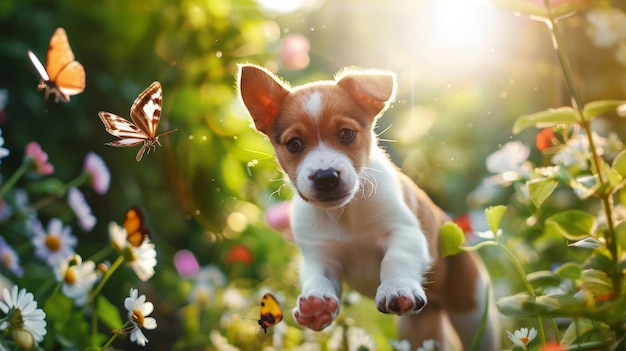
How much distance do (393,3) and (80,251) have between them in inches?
28.2

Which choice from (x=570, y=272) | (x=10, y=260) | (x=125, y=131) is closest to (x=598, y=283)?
(x=570, y=272)

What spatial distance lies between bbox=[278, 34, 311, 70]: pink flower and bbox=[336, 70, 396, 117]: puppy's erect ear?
9.7 inches

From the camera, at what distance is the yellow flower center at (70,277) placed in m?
0.83

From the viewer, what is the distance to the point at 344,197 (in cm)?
60

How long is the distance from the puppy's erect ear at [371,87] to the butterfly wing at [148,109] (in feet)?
0.55

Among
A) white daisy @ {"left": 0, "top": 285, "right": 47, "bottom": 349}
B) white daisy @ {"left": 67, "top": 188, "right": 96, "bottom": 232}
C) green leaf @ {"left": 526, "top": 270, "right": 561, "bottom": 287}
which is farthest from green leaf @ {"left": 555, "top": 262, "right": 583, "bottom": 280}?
white daisy @ {"left": 67, "top": 188, "right": 96, "bottom": 232}

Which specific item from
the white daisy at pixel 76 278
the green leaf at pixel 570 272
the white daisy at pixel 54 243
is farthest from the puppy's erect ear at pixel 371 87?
the white daisy at pixel 54 243

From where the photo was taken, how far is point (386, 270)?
595mm

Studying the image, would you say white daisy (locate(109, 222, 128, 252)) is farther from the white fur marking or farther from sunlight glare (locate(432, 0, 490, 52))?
sunlight glare (locate(432, 0, 490, 52))

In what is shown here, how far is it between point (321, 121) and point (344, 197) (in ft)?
0.23

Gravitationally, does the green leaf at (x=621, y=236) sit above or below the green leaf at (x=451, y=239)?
above

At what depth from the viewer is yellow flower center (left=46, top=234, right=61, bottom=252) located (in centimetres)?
98

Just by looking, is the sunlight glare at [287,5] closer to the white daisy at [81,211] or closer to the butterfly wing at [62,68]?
the butterfly wing at [62,68]

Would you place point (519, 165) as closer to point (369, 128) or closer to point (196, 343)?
point (369, 128)
